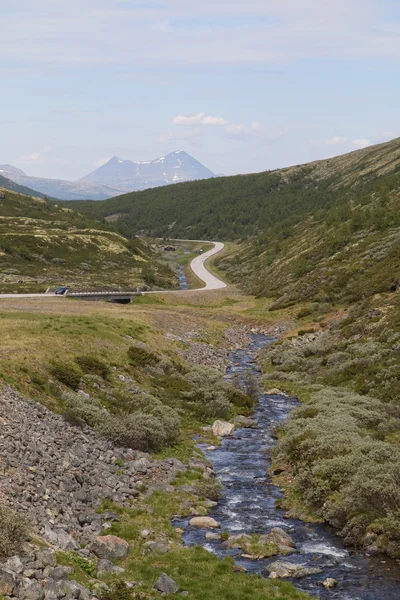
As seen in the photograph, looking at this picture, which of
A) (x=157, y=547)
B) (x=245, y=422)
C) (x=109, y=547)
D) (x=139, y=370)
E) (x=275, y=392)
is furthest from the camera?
(x=275, y=392)

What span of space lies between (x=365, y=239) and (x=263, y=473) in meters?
65.8

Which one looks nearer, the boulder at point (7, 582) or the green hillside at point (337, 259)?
the boulder at point (7, 582)

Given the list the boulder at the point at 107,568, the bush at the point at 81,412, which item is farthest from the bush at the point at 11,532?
the bush at the point at 81,412

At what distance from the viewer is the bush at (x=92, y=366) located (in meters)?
39.6

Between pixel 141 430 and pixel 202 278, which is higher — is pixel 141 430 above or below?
below

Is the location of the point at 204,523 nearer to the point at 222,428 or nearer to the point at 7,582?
the point at 7,582

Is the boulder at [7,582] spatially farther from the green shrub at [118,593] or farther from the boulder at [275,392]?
A: the boulder at [275,392]

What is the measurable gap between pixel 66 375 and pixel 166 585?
19.4 meters

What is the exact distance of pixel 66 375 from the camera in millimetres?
36219

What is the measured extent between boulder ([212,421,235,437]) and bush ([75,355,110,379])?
828cm

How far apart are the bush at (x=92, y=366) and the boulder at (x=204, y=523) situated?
17.1m

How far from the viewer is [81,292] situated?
8712cm

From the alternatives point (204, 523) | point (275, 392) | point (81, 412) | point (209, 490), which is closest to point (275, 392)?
point (275, 392)

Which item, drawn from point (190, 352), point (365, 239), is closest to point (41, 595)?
point (190, 352)
